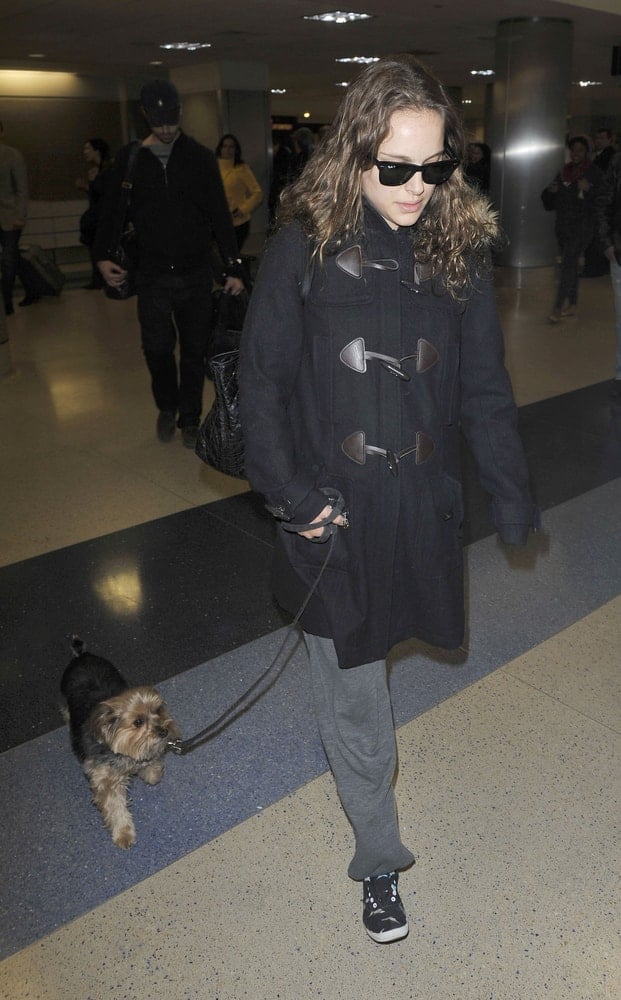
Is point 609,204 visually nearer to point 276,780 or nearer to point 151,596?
point 151,596

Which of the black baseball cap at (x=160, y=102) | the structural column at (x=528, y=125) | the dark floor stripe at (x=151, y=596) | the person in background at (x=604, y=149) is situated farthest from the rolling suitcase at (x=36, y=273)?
the dark floor stripe at (x=151, y=596)

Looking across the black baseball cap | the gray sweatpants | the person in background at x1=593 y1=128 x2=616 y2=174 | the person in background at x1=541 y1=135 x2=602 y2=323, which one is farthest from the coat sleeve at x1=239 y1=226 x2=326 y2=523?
the person in background at x1=593 y1=128 x2=616 y2=174

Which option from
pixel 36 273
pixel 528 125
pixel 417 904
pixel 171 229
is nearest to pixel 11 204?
pixel 36 273

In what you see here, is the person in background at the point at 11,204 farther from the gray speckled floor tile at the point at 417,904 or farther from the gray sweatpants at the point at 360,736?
the gray sweatpants at the point at 360,736

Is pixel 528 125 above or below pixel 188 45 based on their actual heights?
below

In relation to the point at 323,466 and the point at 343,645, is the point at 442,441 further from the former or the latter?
the point at 343,645

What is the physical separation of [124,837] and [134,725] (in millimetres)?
342

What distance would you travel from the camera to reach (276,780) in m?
2.61

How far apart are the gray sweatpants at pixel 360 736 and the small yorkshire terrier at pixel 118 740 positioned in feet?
1.89

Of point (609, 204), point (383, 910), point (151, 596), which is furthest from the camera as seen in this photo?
point (609, 204)

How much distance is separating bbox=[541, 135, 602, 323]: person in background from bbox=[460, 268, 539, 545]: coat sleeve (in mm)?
8027

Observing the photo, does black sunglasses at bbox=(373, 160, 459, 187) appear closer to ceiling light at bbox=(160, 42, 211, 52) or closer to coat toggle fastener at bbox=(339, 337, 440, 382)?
coat toggle fastener at bbox=(339, 337, 440, 382)

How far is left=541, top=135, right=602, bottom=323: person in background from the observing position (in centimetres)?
946

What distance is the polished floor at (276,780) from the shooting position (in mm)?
2027
